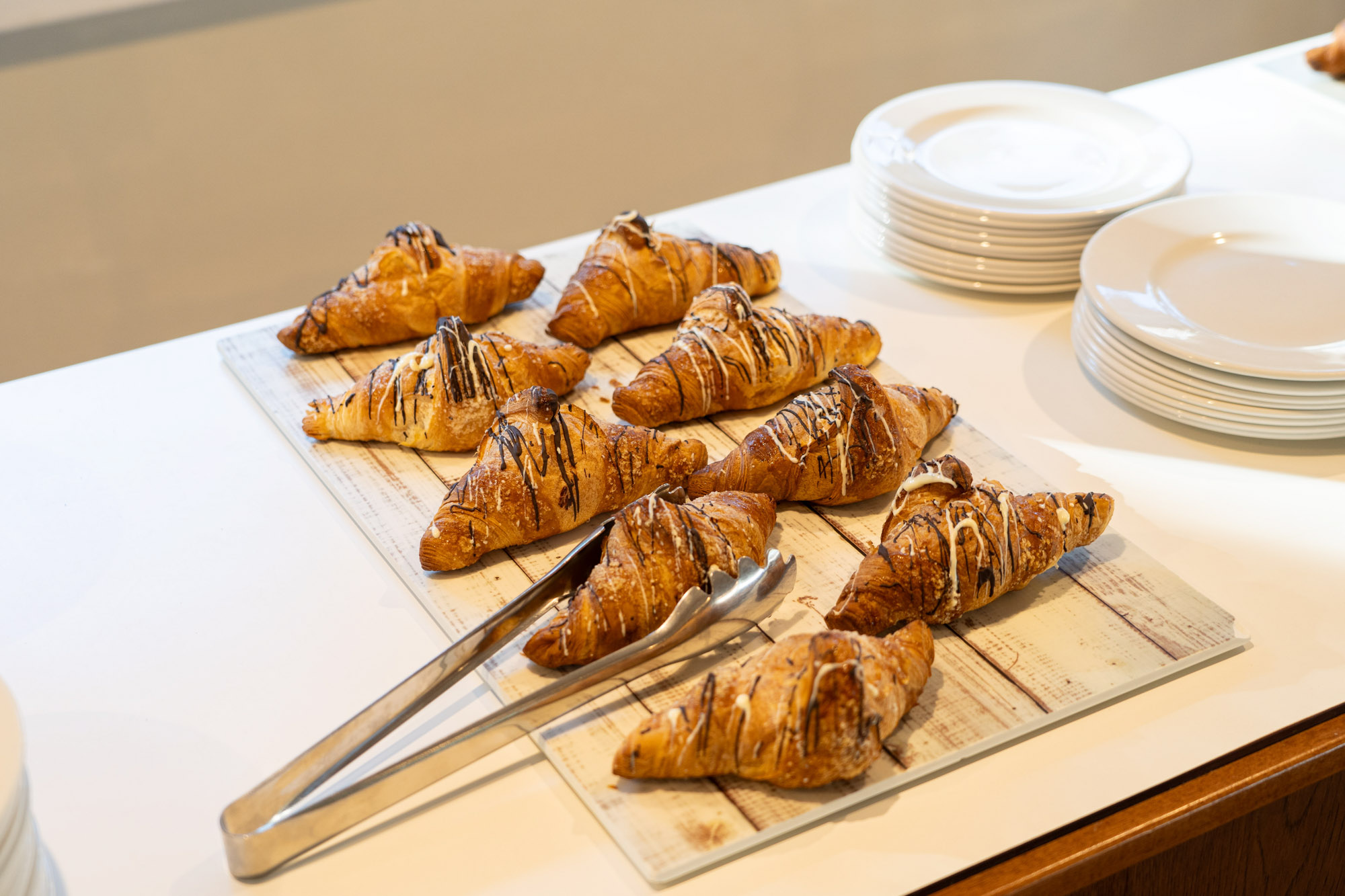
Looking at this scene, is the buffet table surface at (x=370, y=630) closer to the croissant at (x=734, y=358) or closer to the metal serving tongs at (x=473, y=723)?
the metal serving tongs at (x=473, y=723)

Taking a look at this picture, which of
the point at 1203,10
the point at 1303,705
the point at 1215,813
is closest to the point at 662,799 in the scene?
the point at 1215,813

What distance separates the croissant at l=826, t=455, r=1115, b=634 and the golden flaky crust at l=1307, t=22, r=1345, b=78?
137 centimetres

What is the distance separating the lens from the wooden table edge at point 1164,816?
0.80m

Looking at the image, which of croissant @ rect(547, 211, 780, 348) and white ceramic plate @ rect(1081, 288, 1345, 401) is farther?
croissant @ rect(547, 211, 780, 348)

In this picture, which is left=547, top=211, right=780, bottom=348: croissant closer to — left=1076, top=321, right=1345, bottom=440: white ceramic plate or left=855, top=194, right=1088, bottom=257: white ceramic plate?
left=855, top=194, right=1088, bottom=257: white ceramic plate

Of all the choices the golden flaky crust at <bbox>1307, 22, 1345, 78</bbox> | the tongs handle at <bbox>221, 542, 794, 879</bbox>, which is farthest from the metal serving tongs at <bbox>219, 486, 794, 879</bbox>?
the golden flaky crust at <bbox>1307, 22, 1345, 78</bbox>

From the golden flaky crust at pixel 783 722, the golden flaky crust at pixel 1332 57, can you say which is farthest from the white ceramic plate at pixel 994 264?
the golden flaky crust at pixel 1332 57

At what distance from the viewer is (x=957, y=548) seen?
0.94 metres

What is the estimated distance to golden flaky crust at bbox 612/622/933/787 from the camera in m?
0.80

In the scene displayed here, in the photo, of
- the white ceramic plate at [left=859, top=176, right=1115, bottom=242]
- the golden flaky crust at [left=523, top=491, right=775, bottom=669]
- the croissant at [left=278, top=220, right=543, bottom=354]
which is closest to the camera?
the golden flaky crust at [left=523, top=491, right=775, bottom=669]

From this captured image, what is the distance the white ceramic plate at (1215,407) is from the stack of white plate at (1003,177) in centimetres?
22

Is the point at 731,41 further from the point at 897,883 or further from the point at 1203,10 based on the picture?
the point at 897,883

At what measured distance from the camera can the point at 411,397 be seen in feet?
3.85

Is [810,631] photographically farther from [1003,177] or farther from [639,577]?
[1003,177]
